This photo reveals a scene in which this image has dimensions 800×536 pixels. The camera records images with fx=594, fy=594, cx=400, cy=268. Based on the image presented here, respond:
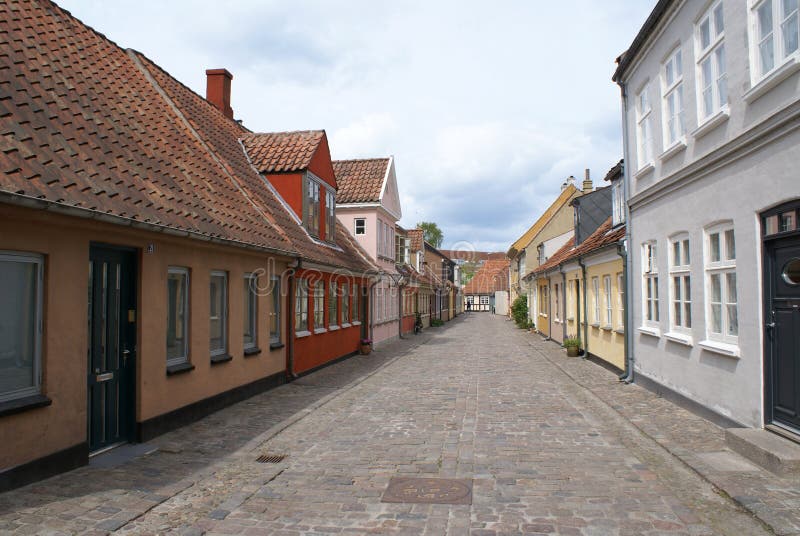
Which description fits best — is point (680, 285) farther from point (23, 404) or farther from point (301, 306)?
point (23, 404)

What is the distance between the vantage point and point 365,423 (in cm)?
880

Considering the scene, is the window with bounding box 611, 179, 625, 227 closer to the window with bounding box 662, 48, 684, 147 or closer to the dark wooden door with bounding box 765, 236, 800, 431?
the window with bounding box 662, 48, 684, 147

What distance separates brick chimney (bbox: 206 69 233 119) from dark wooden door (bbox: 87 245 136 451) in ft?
37.3

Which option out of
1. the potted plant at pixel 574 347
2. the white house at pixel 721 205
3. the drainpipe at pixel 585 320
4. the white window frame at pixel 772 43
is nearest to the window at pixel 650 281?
the white house at pixel 721 205

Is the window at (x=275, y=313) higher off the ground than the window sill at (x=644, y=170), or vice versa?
the window sill at (x=644, y=170)

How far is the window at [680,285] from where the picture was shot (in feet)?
30.5

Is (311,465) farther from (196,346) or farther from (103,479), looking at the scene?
(196,346)

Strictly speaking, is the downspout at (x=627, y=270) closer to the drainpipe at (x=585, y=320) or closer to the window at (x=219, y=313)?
the drainpipe at (x=585, y=320)

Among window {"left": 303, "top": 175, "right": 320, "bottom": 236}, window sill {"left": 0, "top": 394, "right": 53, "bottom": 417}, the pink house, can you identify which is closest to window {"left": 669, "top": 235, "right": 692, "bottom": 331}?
window sill {"left": 0, "top": 394, "right": 53, "bottom": 417}

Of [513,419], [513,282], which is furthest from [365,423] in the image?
[513,282]

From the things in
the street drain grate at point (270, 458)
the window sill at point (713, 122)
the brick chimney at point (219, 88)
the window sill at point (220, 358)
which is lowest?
the street drain grate at point (270, 458)

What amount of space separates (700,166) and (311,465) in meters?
6.58

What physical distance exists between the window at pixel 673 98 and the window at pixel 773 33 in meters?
2.37

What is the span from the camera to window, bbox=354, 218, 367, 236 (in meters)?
22.5
